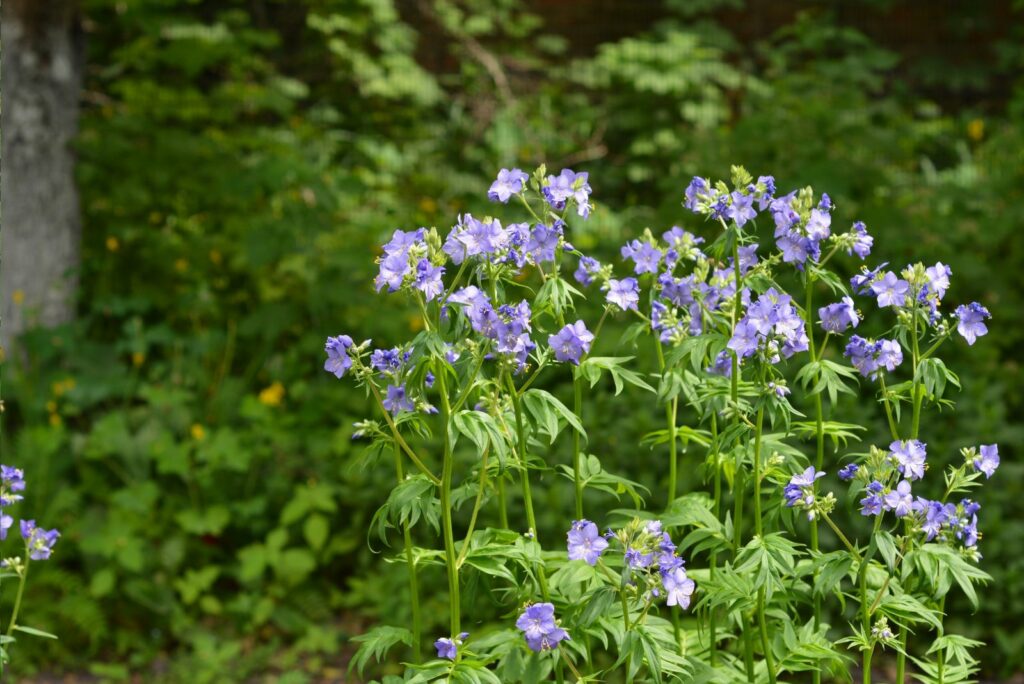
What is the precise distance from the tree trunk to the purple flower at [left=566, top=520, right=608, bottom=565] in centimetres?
413

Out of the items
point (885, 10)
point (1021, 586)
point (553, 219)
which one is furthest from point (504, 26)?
point (553, 219)

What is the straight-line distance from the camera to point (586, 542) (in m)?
2.05

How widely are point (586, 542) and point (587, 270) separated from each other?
2.15ft

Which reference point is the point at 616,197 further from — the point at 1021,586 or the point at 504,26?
the point at 1021,586

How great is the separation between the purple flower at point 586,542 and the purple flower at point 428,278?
0.49m

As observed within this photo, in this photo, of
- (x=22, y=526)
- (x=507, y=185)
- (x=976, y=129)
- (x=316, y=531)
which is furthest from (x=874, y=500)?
(x=976, y=129)

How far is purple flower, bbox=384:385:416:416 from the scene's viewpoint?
7.30ft

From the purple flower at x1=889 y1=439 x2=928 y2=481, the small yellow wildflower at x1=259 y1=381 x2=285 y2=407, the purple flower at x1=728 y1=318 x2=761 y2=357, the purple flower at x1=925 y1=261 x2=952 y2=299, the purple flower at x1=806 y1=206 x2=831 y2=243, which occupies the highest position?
the purple flower at x1=806 y1=206 x2=831 y2=243

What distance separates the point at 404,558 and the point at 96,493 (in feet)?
8.99

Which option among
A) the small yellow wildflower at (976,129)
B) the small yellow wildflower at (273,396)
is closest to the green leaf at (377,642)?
the small yellow wildflower at (273,396)

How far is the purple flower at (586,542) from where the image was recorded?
204cm

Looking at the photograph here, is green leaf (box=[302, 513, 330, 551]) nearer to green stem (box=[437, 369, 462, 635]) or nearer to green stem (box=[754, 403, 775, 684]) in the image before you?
green stem (box=[437, 369, 462, 635])

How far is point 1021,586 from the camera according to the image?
13.3ft

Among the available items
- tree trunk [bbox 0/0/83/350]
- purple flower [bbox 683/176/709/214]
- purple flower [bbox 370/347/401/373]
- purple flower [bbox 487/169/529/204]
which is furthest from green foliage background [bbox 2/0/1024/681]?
purple flower [bbox 683/176/709/214]
